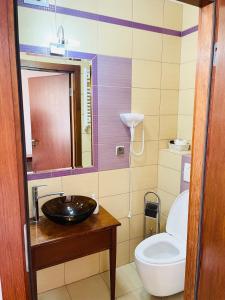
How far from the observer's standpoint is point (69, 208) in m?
1.82

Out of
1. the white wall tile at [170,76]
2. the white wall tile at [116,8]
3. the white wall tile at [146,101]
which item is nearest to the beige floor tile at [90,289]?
the white wall tile at [146,101]

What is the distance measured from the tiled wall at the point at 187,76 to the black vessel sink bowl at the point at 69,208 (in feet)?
3.76

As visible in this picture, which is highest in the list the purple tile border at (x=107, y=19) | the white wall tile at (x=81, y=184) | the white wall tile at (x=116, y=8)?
the white wall tile at (x=116, y=8)

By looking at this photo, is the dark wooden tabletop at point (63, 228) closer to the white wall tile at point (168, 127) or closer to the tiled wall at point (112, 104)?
the tiled wall at point (112, 104)

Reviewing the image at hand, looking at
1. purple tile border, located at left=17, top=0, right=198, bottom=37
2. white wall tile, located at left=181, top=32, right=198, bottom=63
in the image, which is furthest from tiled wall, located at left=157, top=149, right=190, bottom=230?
purple tile border, located at left=17, top=0, right=198, bottom=37

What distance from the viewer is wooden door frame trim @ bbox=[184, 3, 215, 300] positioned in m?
0.91

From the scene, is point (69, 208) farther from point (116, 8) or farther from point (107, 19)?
point (116, 8)

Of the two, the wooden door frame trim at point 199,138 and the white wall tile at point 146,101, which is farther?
the white wall tile at point 146,101

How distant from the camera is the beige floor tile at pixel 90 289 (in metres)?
1.96

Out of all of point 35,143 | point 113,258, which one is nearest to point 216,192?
point 113,258

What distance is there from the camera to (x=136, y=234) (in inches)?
94.3

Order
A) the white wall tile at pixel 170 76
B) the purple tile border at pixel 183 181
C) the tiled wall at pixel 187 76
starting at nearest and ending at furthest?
the purple tile border at pixel 183 181 → the tiled wall at pixel 187 76 → the white wall tile at pixel 170 76

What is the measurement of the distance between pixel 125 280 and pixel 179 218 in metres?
0.79

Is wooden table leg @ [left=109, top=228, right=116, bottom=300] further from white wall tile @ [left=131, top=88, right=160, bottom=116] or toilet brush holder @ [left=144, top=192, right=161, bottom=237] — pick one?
white wall tile @ [left=131, top=88, right=160, bottom=116]
